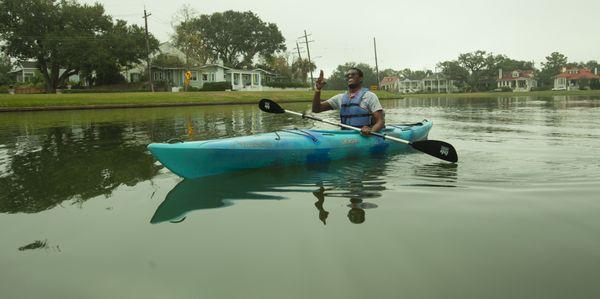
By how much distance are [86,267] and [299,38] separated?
184 feet

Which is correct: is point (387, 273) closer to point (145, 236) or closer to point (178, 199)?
point (145, 236)

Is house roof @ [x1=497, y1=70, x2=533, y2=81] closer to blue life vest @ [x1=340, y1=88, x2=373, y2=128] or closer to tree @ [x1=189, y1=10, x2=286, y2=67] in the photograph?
tree @ [x1=189, y1=10, x2=286, y2=67]

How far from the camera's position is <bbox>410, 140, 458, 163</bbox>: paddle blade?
7.16 metres

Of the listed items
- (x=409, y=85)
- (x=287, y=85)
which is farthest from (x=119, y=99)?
(x=409, y=85)

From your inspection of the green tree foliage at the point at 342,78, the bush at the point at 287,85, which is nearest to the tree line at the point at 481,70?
the green tree foliage at the point at 342,78

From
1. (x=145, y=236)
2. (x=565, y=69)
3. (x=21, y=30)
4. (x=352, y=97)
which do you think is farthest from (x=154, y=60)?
(x=565, y=69)

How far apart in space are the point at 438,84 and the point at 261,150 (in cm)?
9797

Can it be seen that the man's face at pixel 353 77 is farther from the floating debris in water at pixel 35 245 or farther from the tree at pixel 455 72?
the tree at pixel 455 72

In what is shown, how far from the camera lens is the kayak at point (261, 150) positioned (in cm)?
565

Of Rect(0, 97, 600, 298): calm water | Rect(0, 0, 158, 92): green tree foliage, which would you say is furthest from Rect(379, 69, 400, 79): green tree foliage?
Rect(0, 97, 600, 298): calm water

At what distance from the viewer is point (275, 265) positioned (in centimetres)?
321

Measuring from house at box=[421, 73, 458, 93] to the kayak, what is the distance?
92.2 m

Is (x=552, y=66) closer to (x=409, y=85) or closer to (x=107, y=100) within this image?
(x=409, y=85)

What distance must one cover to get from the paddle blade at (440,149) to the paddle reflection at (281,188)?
31.7 inches
